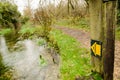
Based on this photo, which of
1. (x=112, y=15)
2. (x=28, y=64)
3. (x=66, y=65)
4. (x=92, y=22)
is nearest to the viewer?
(x=112, y=15)

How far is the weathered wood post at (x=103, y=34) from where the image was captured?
3279 millimetres

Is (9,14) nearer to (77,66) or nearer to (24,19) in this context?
(24,19)

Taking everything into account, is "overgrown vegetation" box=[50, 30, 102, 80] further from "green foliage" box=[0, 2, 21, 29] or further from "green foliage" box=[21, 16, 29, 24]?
"green foliage" box=[21, 16, 29, 24]

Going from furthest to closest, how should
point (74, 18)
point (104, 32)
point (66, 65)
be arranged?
point (74, 18) → point (66, 65) → point (104, 32)

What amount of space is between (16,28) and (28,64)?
18.4 metres

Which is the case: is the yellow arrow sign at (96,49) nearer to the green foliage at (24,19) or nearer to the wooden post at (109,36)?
the wooden post at (109,36)

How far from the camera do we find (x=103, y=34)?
3703 millimetres

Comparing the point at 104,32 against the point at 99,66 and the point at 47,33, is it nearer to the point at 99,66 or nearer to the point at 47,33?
the point at 99,66

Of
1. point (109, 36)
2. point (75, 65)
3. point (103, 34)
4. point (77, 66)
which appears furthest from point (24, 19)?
point (109, 36)

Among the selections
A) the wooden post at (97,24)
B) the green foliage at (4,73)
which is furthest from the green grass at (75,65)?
the green foliage at (4,73)

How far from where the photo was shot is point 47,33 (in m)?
15.8

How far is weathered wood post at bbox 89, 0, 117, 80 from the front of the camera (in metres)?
3.28

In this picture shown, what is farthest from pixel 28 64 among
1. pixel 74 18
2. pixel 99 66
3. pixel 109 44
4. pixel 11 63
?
pixel 74 18

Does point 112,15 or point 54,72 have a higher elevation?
point 112,15
